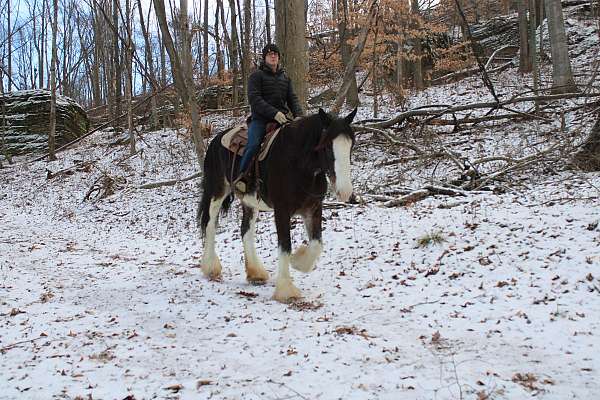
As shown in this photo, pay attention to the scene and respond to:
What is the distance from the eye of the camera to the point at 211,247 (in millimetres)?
6391

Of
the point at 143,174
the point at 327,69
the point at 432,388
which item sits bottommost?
the point at 432,388

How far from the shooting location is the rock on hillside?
84.6 feet

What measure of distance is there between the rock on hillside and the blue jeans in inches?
941

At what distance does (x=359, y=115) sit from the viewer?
17.1 metres

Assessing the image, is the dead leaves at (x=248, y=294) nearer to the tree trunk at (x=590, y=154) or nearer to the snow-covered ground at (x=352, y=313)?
the snow-covered ground at (x=352, y=313)

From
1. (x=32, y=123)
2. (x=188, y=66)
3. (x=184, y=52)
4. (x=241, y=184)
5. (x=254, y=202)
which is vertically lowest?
(x=254, y=202)

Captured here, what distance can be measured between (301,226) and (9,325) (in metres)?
4.84

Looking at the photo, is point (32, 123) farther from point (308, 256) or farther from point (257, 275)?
point (308, 256)

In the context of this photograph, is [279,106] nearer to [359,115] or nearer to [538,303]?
[538,303]

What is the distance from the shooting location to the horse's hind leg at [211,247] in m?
6.27

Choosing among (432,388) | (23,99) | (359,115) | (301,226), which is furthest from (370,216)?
(23,99)

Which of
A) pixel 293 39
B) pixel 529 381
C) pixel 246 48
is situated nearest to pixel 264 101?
pixel 293 39

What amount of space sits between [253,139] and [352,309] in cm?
240

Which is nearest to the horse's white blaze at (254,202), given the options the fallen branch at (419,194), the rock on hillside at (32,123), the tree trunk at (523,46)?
the fallen branch at (419,194)
